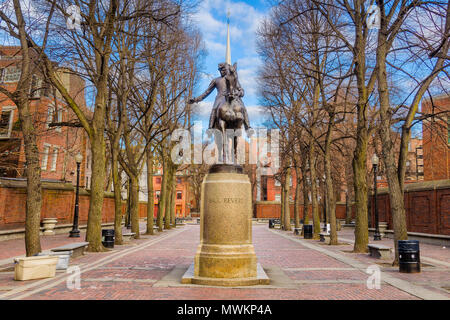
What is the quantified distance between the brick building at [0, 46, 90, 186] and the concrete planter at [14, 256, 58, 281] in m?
3.47

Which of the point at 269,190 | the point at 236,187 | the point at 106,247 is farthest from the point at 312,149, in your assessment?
the point at 269,190

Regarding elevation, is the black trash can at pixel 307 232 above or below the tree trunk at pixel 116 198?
below

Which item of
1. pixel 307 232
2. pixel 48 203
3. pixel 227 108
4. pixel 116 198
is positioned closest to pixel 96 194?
pixel 116 198

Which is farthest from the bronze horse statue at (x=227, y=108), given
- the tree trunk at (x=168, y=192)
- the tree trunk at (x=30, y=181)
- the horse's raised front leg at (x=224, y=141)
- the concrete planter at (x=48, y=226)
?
the tree trunk at (x=168, y=192)

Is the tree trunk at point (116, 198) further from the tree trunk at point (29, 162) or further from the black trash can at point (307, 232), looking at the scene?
the black trash can at point (307, 232)

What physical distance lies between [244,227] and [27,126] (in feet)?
21.7

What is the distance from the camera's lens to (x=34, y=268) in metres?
8.45

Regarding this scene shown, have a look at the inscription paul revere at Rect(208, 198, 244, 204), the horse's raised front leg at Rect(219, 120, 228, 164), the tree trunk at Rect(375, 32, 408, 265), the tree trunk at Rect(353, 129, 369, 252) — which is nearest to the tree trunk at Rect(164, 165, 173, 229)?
the tree trunk at Rect(353, 129, 369, 252)

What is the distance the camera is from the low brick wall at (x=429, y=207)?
19844 mm

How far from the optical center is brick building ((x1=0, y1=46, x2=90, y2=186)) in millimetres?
12052

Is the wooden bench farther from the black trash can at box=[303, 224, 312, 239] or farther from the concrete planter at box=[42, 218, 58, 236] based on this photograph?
the black trash can at box=[303, 224, 312, 239]

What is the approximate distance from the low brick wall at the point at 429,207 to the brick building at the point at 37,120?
62.7 ft

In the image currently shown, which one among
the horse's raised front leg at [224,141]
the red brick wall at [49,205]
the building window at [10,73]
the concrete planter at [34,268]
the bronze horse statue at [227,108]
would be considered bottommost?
the concrete planter at [34,268]

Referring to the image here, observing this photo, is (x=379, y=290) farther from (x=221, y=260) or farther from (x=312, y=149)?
(x=312, y=149)
